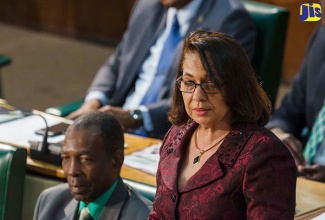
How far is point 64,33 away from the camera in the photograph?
8.14 meters

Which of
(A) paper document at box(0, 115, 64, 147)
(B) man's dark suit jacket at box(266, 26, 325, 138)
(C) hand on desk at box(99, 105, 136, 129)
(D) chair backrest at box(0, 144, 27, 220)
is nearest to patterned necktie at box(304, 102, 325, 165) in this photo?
(B) man's dark suit jacket at box(266, 26, 325, 138)

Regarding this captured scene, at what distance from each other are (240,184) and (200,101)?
0.26m

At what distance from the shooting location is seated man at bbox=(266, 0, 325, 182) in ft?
13.0

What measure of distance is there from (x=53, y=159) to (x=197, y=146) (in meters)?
0.99

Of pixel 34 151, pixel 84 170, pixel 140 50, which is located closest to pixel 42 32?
pixel 140 50

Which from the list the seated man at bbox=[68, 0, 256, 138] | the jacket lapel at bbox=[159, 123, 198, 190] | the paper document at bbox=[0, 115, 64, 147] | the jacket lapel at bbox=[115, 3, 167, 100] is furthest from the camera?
the jacket lapel at bbox=[115, 3, 167, 100]

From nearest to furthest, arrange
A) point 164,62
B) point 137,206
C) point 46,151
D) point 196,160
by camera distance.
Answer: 1. point 196,160
2. point 137,206
3. point 46,151
4. point 164,62

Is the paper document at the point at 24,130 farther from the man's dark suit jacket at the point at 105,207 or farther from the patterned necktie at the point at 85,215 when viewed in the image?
the patterned necktie at the point at 85,215

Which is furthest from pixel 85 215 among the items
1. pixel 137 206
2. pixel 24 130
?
pixel 24 130

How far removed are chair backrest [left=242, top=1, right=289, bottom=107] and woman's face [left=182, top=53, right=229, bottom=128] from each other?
1.77 metres

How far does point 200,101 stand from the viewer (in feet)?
8.81

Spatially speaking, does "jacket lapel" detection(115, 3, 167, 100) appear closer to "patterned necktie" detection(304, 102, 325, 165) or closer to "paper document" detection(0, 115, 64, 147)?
"paper document" detection(0, 115, 64, 147)

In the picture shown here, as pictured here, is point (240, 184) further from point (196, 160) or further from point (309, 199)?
point (309, 199)

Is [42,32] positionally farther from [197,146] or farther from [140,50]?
[197,146]
